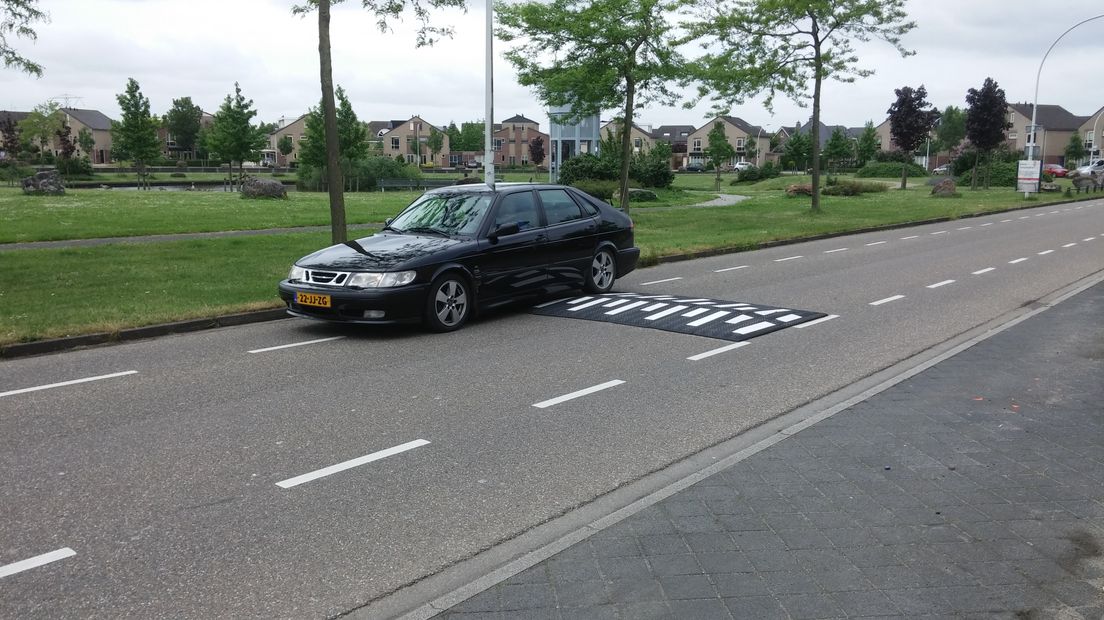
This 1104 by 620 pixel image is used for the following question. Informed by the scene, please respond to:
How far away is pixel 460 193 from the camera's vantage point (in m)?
10.4

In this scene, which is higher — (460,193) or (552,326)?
(460,193)

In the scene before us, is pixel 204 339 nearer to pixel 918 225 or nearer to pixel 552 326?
pixel 552 326

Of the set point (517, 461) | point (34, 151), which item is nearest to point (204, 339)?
point (517, 461)

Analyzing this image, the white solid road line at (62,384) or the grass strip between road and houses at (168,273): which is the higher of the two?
the grass strip between road and houses at (168,273)

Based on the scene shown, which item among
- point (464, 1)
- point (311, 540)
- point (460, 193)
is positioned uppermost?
point (464, 1)

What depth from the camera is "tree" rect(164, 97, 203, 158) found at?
10938 centimetres

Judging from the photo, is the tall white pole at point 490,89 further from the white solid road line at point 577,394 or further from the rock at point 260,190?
the rock at point 260,190

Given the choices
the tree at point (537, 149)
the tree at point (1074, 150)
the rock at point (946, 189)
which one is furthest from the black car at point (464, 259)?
the tree at point (1074, 150)

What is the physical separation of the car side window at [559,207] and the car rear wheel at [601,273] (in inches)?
25.3

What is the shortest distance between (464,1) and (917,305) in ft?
28.3

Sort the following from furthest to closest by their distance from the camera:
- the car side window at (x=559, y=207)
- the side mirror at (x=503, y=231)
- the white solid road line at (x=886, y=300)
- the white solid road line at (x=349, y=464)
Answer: the white solid road line at (x=886, y=300)
the car side window at (x=559, y=207)
the side mirror at (x=503, y=231)
the white solid road line at (x=349, y=464)

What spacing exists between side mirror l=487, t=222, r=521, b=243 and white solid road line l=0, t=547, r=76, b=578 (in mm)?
6194

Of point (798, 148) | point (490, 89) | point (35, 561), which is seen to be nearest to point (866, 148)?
point (798, 148)

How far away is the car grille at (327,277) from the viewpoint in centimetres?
848
